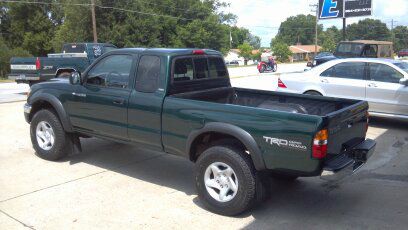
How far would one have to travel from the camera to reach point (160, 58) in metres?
5.23

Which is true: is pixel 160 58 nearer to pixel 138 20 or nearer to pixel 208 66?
pixel 208 66

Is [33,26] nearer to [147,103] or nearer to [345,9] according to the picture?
[345,9]

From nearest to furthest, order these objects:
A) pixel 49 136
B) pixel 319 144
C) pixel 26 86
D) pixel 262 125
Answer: pixel 319 144 → pixel 262 125 → pixel 49 136 → pixel 26 86

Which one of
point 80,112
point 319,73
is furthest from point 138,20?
point 80,112

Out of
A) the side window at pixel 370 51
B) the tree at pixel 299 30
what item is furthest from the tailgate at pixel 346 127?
the tree at pixel 299 30

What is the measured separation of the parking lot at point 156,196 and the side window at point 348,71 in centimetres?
248

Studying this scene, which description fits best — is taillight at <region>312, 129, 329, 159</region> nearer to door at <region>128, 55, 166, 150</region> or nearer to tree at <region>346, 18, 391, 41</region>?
door at <region>128, 55, 166, 150</region>

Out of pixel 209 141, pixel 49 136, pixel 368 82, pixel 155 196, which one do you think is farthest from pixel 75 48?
pixel 209 141

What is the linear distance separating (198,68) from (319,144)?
2.28 m

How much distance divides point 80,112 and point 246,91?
2425 mm

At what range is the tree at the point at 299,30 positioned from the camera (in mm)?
140375

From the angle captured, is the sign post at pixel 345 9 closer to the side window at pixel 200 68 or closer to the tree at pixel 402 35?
the side window at pixel 200 68

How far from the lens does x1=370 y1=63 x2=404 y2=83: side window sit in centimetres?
877

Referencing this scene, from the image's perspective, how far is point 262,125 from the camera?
4.20m
